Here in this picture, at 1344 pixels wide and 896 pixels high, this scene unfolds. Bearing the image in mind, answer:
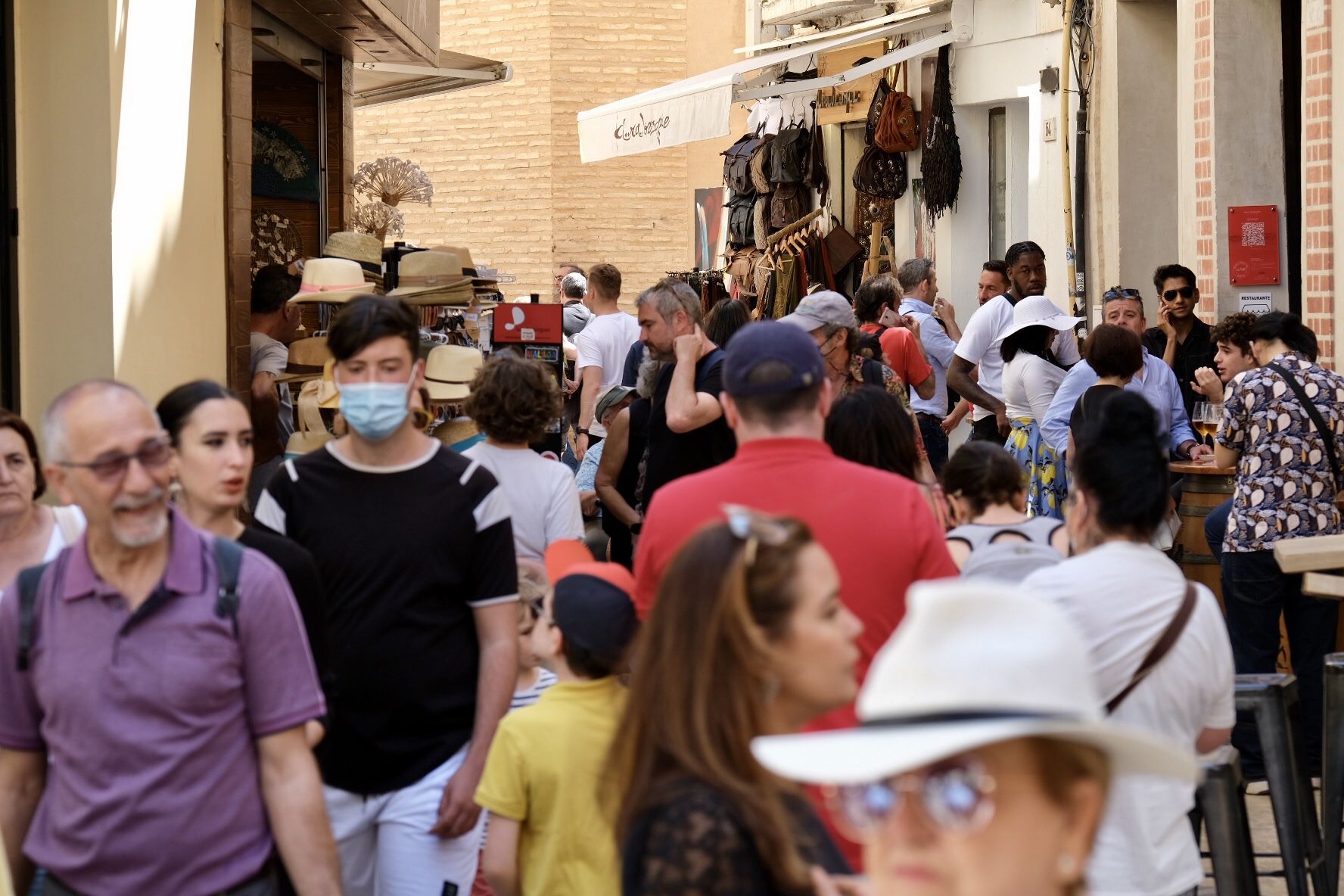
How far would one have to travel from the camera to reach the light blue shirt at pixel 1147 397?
28.3 feet

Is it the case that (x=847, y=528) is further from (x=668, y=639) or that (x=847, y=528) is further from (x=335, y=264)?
(x=335, y=264)

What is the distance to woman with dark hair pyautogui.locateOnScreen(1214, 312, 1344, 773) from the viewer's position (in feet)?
24.4

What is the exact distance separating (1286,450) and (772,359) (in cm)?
418

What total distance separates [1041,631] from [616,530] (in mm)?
6094

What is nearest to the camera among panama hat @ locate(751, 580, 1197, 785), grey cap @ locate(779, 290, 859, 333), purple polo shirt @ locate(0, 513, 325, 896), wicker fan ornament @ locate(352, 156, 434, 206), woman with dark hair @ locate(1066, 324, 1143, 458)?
panama hat @ locate(751, 580, 1197, 785)

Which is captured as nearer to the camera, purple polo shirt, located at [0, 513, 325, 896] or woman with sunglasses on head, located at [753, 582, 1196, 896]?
woman with sunglasses on head, located at [753, 582, 1196, 896]

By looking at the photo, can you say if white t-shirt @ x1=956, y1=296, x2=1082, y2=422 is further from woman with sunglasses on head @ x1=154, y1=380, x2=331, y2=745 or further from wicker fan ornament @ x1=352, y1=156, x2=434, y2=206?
woman with sunglasses on head @ x1=154, y1=380, x2=331, y2=745

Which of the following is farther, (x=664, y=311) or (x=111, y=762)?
(x=664, y=311)

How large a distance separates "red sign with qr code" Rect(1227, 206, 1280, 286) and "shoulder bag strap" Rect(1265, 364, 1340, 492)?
3548 millimetres

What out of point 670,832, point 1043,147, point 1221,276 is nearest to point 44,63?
point 670,832

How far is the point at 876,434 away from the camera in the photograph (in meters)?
5.34

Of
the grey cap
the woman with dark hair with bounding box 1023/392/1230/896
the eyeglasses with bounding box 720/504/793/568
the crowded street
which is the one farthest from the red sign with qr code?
the eyeglasses with bounding box 720/504/793/568

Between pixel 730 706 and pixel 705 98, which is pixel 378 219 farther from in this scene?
pixel 730 706

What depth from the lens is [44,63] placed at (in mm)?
6852
